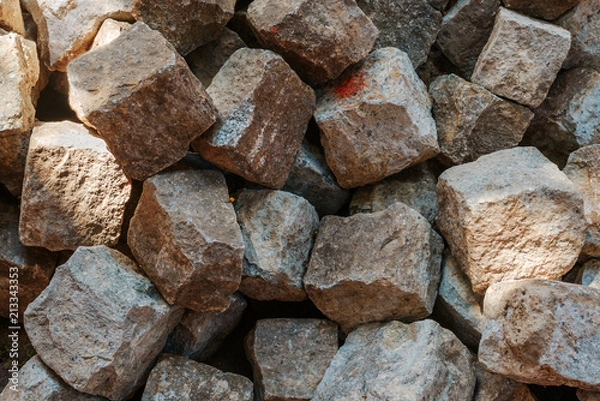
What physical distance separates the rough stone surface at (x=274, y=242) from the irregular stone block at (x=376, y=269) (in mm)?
52

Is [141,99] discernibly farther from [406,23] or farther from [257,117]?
[406,23]

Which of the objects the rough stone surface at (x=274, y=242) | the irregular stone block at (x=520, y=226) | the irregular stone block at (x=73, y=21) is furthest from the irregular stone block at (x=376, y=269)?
the irregular stone block at (x=73, y=21)

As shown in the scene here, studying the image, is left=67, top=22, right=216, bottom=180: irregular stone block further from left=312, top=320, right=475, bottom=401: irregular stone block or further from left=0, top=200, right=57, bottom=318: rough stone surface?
left=312, top=320, right=475, bottom=401: irregular stone block

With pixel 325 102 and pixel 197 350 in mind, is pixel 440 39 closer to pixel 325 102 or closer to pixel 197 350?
pixel 325 102

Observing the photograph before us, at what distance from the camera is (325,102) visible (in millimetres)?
2209

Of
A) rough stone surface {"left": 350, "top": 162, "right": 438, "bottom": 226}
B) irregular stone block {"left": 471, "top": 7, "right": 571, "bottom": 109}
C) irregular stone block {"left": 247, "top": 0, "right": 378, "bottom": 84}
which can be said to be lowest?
rough stone surface {"left": 350, "top": 162, "right": 438, "bottom": 226}

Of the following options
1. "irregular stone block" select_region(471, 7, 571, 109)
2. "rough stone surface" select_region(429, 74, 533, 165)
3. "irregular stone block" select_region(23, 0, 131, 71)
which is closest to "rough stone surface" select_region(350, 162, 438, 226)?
"rough stone surface" select_region(429, 74, 533, 165)

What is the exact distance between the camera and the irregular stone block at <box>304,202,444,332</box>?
200cm

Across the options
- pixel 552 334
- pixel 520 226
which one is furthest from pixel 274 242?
pixel 552 334

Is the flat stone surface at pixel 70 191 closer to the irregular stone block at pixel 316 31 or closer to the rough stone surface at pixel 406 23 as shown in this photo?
the irregular stone block at pixel 316 31

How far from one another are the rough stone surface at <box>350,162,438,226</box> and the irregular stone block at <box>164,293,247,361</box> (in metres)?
0.59

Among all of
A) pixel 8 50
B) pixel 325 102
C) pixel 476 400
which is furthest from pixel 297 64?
pixel 476 400

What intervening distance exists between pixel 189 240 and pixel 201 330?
0.40m

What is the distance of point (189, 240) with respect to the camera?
6.11 ft
